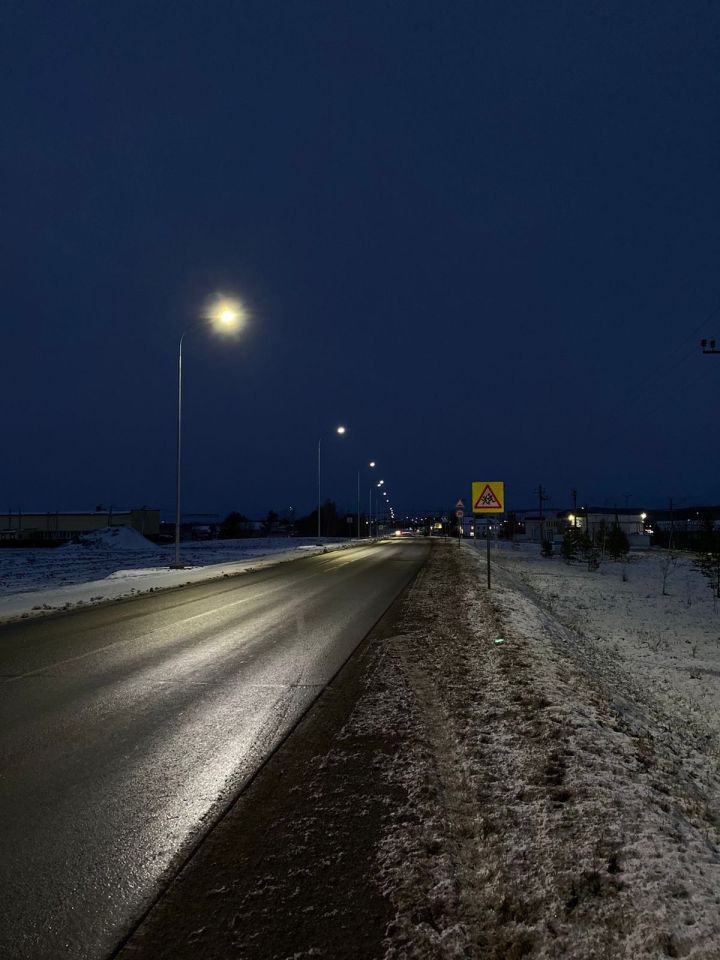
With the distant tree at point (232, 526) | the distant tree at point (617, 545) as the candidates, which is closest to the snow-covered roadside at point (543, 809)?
the distant tree at point (617, 545)

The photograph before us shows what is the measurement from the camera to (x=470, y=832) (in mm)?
3500

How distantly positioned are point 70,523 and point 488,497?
93.8 meters

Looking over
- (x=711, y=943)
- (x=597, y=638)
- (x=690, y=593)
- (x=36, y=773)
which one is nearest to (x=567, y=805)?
(x=711, y=943)

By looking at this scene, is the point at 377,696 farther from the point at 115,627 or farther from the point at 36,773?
the point at 115,627

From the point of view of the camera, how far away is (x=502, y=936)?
8.53ft

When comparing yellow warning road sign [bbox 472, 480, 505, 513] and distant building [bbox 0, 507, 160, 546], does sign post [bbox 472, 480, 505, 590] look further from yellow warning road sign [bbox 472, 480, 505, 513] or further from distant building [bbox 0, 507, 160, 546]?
distant building [bbox 0, 507, 160, 546]

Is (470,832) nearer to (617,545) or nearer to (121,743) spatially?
(121,743)

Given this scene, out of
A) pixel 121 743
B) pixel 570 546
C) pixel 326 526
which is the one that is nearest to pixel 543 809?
pixel 121 743

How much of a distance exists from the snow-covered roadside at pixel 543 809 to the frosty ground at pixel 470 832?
0.01 meters

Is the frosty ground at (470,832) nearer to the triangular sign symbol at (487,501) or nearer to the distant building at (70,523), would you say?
the triangular sign symbol at (487,501)

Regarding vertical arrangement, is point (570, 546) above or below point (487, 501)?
below

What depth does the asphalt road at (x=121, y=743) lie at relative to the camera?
2.98 m

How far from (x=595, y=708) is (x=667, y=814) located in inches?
86.3

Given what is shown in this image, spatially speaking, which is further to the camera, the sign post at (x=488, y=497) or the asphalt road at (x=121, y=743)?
the sign post at (x=488, y=497)
